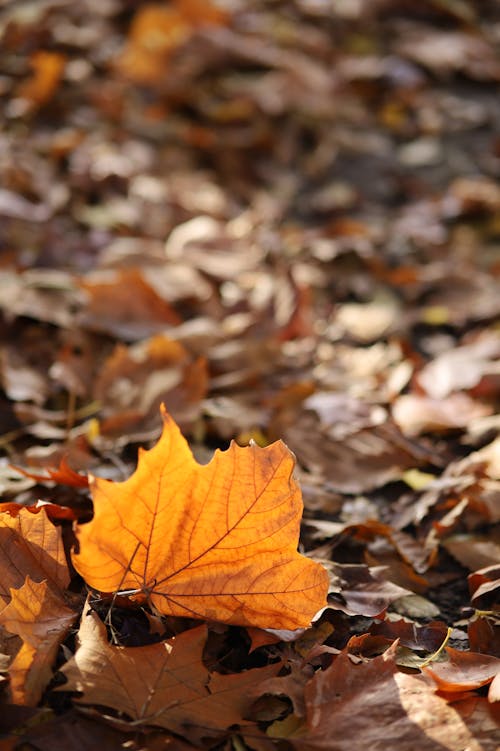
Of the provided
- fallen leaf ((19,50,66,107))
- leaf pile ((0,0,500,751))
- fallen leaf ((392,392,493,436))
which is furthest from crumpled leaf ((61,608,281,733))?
fallen leaf ((19,50,66,107))

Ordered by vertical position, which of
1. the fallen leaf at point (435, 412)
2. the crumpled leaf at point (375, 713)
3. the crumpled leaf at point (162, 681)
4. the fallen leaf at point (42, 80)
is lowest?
the fallen leaf at point (435, 412)

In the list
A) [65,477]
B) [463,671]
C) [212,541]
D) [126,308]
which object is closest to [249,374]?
[126,308]

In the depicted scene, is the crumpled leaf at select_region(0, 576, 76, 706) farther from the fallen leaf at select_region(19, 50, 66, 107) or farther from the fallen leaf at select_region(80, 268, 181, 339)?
the fallen leaf at select_region(19, 50, 66, 107)

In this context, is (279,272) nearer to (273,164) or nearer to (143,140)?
(273,164)

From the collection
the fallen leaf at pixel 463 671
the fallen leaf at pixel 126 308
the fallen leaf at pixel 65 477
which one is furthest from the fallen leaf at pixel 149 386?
the fallen leaf at pixel 463 671

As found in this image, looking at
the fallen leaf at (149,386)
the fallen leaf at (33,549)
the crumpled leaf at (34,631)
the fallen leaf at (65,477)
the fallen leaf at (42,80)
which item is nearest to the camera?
the crumpled leaf at (34,631)

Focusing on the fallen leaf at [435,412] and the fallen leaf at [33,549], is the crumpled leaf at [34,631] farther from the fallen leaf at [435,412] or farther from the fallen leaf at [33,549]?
the fallen leaf at [435,412]

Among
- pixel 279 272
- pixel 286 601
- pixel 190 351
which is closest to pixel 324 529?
pixel 286 601
